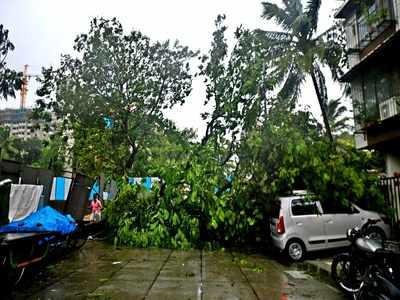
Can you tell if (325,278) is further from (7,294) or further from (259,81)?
(259,81)

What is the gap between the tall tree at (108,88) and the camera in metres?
16.1

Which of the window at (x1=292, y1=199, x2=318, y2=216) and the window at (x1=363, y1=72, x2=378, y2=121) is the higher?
the window at (x1=363, y1=72, x2=378, y2=121)

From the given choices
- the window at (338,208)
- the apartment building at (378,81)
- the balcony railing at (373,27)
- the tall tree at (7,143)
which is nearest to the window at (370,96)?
the apartment building at (378,81)

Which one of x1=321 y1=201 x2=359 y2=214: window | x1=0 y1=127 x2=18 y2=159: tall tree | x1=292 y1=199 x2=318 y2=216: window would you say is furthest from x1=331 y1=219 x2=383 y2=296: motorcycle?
x1=0 y1=127 x2=18 y2=159: tall tree

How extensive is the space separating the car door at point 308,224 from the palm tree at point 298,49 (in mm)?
8141

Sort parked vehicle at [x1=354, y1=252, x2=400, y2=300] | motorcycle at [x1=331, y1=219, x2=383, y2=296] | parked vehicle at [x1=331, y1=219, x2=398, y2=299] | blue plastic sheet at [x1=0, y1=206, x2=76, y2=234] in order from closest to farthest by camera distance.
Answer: parked vehicle at [x1=354, y1=252, x2=400, y2=300] → parked vehicle at [x1=331, y1=219, x2=398, y2=299] → motorcycle at [x1=331, y1=219, x2=383, y2=296] → blue plastic sheet at [x1=0, y1=206, x2=76, y2=234]

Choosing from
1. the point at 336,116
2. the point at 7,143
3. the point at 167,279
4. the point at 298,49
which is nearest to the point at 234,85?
the point at 298,49

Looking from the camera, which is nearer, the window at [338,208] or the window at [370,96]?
the window at [338,208]

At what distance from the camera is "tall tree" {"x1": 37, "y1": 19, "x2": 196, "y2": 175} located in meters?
16.1

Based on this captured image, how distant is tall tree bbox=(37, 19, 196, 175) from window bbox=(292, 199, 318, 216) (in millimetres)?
7509

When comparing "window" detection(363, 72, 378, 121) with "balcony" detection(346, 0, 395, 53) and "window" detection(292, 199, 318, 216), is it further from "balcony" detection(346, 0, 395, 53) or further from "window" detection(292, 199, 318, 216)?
"window" detection(292, 199, 318, 216)

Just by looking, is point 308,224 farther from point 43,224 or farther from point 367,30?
point 367,30

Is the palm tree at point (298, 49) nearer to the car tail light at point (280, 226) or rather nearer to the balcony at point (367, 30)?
the balcony at point (367, 30)

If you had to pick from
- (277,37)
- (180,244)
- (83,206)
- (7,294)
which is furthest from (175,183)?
(277,37)
